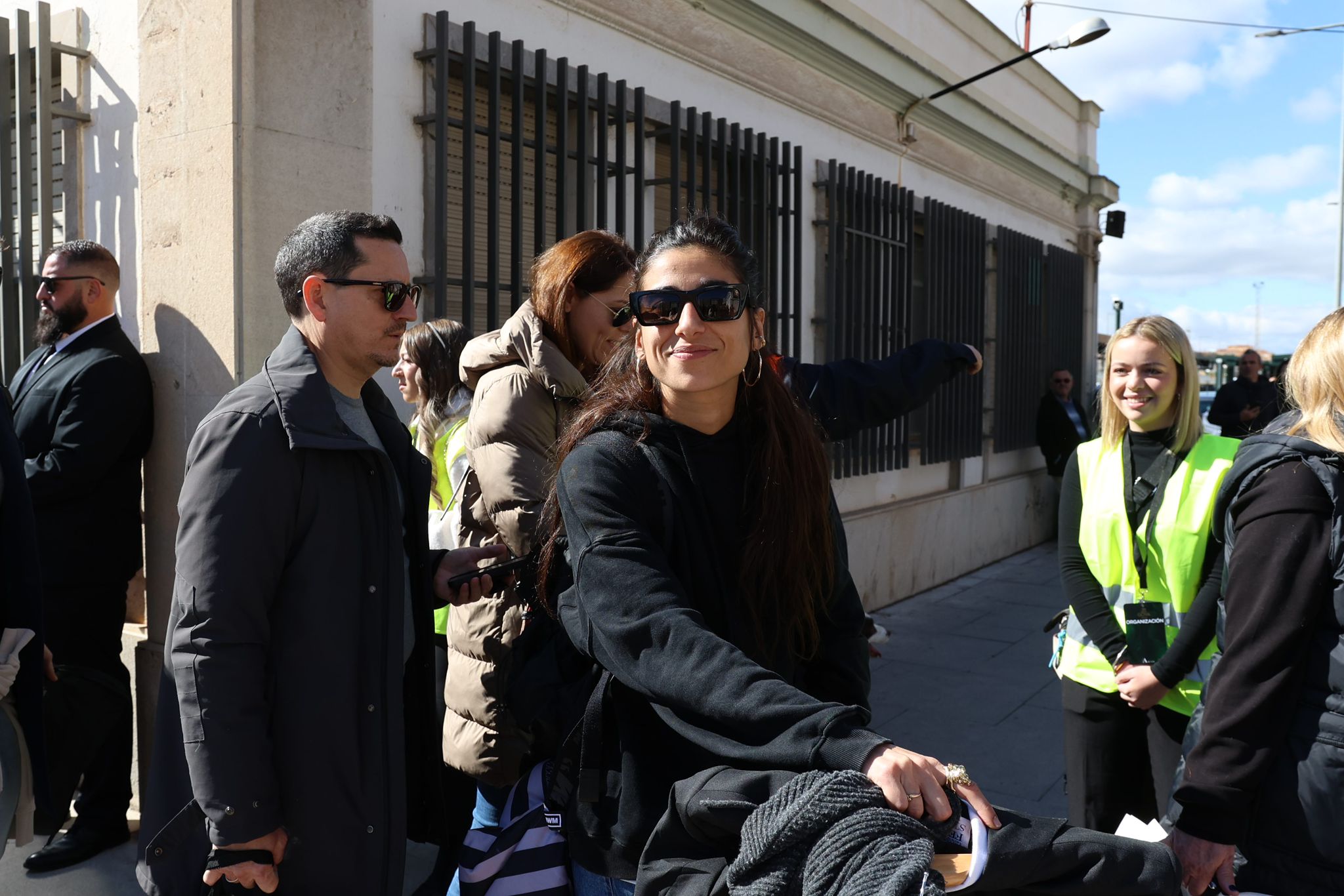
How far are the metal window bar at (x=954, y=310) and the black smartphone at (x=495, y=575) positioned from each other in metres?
7.02

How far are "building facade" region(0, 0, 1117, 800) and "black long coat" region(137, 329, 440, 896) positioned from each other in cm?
145

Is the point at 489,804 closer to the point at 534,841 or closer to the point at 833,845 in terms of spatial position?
the point at 534,841

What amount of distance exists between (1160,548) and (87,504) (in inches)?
146

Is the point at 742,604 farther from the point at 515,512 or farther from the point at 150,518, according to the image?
the point at 150,518

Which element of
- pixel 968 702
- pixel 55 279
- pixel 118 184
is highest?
pixel 118 184

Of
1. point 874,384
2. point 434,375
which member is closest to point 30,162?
point 434,375

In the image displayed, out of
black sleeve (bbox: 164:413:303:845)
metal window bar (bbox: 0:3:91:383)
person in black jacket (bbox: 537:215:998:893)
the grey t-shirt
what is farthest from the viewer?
metal window bar (bbox: 0:3:91:383)

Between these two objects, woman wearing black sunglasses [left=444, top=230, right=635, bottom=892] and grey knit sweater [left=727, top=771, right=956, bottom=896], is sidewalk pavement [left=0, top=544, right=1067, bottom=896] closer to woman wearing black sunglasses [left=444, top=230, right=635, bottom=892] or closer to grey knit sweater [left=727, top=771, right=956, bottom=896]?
woman wearing black sunglasses [left=444, top=230, right=635, bottom=892]

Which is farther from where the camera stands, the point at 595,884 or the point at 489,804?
the point at 489,804

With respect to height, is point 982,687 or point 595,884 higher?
point 595,884

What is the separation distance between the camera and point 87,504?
398 cm

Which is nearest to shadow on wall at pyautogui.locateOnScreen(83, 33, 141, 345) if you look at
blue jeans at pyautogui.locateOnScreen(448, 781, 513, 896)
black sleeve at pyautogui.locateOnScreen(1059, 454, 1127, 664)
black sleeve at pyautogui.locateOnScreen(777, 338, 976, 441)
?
blue jeans at pyautogui.locateOnScreen(448, 781, 513, 896)

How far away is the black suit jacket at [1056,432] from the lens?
11.6 m

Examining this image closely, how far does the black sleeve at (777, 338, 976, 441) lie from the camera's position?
312 cm
